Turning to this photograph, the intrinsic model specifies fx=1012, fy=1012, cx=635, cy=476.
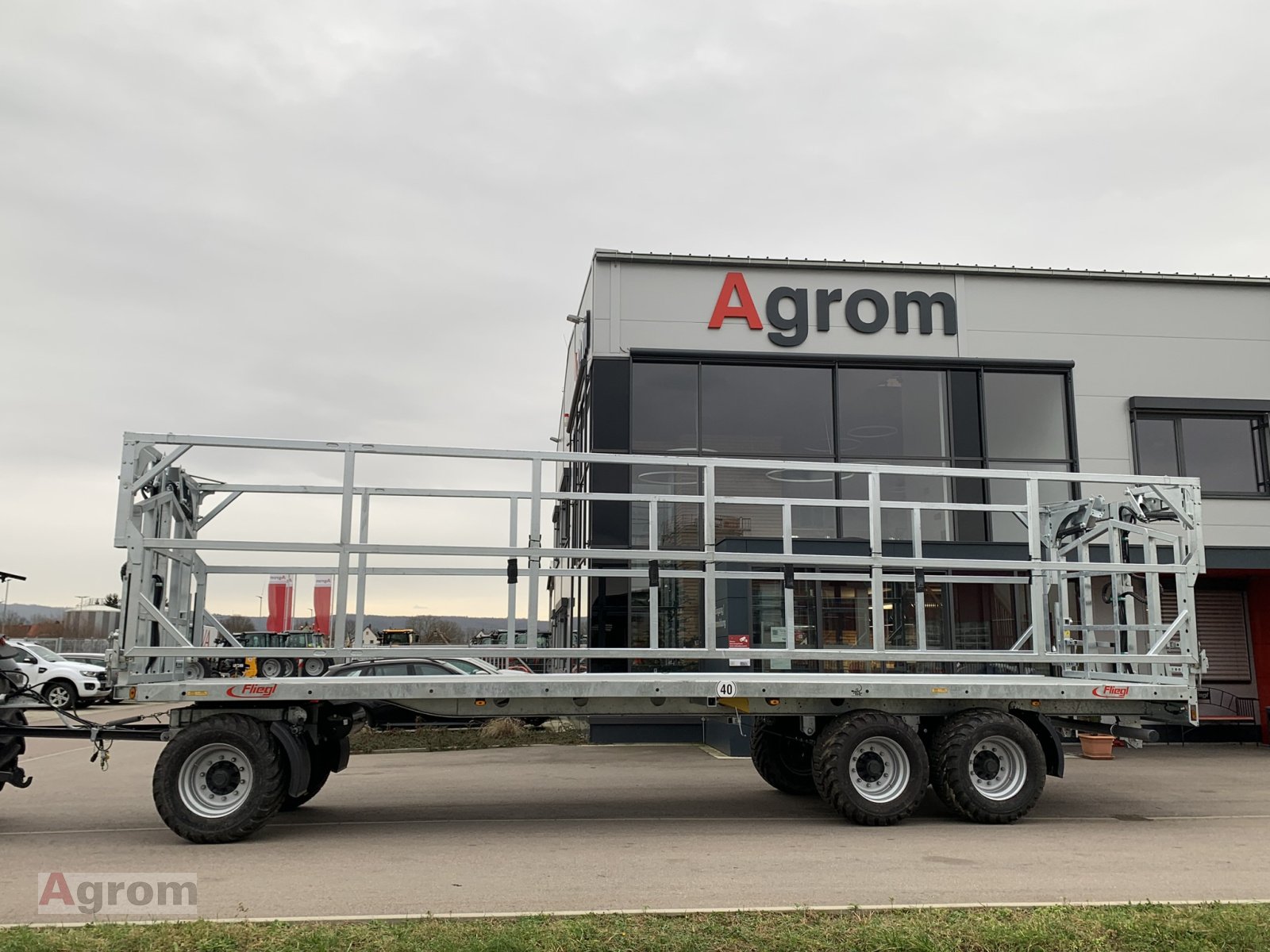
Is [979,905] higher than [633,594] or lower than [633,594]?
lower

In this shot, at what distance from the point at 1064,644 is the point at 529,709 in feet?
19.9

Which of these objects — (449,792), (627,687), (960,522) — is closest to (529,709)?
(627,687)

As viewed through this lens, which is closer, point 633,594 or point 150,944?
point 150,944

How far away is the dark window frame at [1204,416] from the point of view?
17.5 metres

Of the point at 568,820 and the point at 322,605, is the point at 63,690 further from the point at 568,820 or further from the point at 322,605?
the point at 568,820

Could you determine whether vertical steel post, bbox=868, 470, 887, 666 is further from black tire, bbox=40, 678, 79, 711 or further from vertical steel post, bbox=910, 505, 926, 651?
black tire, bbox=40, 678, 79, 711

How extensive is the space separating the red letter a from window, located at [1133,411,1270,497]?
6884 mm

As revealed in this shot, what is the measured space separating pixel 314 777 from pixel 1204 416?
1586 centimetres

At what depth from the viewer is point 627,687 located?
29.5ft

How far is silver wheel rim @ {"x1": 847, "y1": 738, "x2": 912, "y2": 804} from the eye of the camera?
30.7 ft

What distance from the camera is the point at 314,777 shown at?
9.95m

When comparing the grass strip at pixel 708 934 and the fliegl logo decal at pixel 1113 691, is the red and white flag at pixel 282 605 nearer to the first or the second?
the grass strip at pixel 708 934

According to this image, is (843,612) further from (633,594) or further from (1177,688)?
(1177,688)

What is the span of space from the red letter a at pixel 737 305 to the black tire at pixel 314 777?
9.85 metres
